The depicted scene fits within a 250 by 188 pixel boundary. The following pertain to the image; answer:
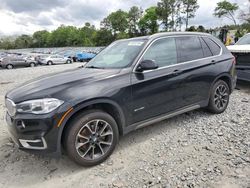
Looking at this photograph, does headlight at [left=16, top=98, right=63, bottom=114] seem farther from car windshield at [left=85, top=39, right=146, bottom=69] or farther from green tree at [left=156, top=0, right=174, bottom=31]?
green tree at [left=156, top=0, right=174, bottom=31]

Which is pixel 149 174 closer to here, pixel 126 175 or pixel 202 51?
pixel 126 175

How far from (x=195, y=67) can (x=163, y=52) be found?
2.34ft

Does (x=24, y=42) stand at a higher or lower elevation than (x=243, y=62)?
higher

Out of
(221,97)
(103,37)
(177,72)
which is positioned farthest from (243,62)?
(103,37)

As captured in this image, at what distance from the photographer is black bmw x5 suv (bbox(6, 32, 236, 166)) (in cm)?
266

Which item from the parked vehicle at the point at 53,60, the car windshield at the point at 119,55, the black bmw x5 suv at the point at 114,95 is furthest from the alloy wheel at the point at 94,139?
the parked vehicle at the point at 53,60

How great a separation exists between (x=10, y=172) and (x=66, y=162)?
0.76m

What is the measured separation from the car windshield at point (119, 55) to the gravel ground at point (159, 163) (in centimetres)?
132

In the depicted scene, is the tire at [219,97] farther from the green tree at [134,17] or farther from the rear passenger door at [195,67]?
the green tree at [134,17]

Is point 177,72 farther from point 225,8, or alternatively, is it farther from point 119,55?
point 225,8

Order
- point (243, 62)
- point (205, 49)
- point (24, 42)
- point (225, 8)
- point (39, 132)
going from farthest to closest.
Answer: point (24, 42)
point (225, 8)
point (243, 62)
point (205, 49)
point (39, 132)

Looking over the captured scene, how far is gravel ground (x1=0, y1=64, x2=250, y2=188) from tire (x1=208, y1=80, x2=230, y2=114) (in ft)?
1.35

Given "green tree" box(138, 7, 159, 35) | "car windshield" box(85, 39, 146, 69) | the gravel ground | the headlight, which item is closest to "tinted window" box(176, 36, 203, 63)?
"car windshield" box(85, 39, 146, 69)

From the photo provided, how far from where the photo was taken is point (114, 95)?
2998 mm
